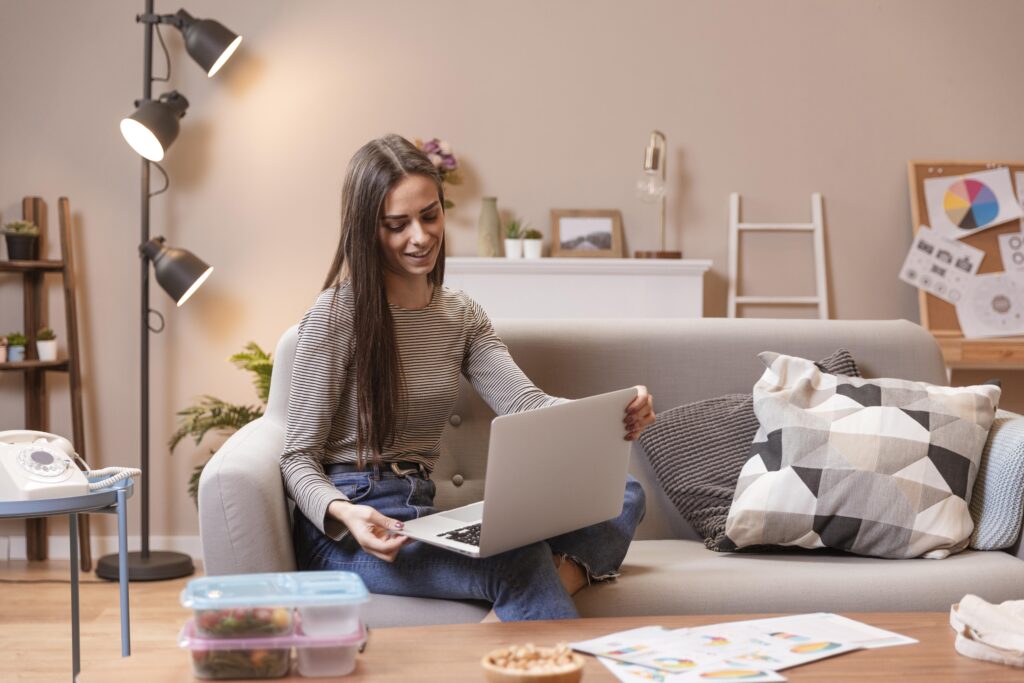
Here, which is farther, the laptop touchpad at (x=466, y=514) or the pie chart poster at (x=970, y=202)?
the pie chart poster at (x=970, y=202)

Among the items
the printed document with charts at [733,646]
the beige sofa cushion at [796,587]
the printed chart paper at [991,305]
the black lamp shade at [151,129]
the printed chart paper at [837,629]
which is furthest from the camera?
the printed chart paper at [991,305]

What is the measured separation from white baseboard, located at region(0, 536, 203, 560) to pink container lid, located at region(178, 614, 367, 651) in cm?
277

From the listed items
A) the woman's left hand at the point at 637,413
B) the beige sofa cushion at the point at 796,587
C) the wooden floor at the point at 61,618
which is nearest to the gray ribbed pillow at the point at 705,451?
the beige sofa cushion at the point at 796,587

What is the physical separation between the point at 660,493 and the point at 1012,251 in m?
2.43

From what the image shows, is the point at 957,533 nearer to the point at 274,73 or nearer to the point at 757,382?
the point at 757,382

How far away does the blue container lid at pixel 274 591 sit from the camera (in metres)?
1.11

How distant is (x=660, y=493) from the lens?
225 cm

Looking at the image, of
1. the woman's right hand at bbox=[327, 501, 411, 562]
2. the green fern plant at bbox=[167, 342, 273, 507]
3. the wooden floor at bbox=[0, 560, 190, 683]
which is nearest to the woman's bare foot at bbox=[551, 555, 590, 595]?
the woman's right hand at bbox=[327, 501, 411, 562]

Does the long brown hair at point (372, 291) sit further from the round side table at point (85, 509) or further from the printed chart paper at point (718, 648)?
the printed chart paper at point (718, 648)

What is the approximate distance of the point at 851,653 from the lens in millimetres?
1264

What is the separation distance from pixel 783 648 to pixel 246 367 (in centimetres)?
261

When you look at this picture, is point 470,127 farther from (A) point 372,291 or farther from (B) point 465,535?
(B) point 465,535

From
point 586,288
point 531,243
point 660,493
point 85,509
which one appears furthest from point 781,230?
point 85,509

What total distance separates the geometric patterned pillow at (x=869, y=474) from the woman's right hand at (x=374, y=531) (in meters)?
0.74
